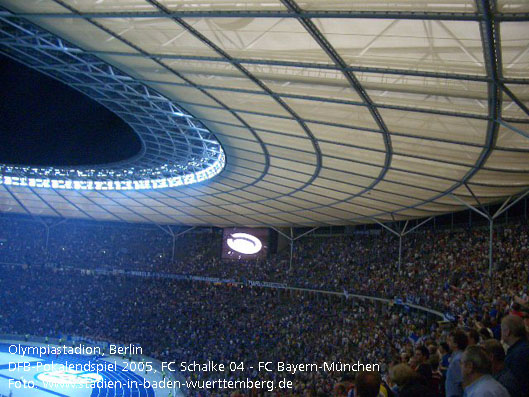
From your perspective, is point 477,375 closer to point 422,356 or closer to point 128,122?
Result: point 422,356

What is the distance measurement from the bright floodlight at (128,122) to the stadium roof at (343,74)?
76 cm

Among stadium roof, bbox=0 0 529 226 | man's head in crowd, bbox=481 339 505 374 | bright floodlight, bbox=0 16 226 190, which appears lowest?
man's head in crowd, bbox=481 339 505 374

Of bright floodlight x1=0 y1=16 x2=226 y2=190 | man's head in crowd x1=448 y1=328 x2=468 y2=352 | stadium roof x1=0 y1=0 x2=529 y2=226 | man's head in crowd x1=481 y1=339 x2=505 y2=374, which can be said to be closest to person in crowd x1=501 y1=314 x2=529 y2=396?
man's head in crowd x1=481 y1=339 x2=505 y2=374

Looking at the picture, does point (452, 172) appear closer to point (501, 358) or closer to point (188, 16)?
point (188, 16)

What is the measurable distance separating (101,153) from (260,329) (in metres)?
19.3

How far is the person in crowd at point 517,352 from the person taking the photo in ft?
17.4

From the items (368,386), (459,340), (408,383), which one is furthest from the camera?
(459,340)

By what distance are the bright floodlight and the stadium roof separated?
0.76 m

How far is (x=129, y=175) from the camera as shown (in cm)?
4331

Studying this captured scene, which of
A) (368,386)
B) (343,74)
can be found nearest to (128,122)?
(343,74)

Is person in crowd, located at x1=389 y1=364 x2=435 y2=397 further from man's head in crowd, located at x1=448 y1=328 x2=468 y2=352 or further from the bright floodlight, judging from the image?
the bright floodlight

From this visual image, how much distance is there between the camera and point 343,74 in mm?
14836

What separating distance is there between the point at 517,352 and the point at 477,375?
1.18m

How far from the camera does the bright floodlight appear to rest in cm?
1925
